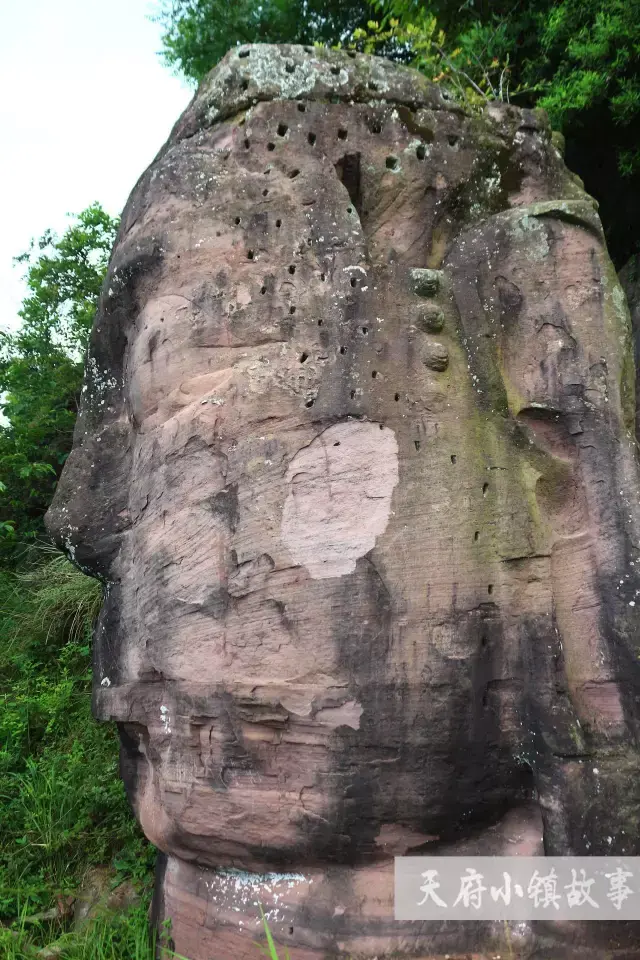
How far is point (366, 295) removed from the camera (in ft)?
10.7

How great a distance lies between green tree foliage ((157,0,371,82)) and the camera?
7.25 meters

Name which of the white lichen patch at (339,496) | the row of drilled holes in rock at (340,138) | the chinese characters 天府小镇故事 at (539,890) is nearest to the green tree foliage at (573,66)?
the row of drilled holes in rock at (340,138)

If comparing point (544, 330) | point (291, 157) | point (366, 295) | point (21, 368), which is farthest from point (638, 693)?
point (21, 368)

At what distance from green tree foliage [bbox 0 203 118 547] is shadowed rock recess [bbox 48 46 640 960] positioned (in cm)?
464

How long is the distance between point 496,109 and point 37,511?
20.0ft

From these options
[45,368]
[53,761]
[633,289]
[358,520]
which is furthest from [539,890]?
[45,368]

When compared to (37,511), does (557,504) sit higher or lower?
lower

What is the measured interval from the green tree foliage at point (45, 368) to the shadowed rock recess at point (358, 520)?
4638 mm

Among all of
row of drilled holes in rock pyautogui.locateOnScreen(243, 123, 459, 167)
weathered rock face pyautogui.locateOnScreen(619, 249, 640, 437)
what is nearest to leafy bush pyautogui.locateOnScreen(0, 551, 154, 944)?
row of drilled holes in rock pyautogui.locateOnScreen(243, 123, 459, 167)

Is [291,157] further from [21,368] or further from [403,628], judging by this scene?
[21,368]

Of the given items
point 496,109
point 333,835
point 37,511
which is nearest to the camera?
point 333,835

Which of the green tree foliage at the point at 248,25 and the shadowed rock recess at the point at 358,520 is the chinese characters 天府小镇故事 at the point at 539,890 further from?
the green tree foliage at the point at 248,25

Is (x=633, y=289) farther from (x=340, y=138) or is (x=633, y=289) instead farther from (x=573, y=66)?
(x=340, y=138)

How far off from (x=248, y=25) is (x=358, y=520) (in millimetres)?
6383
